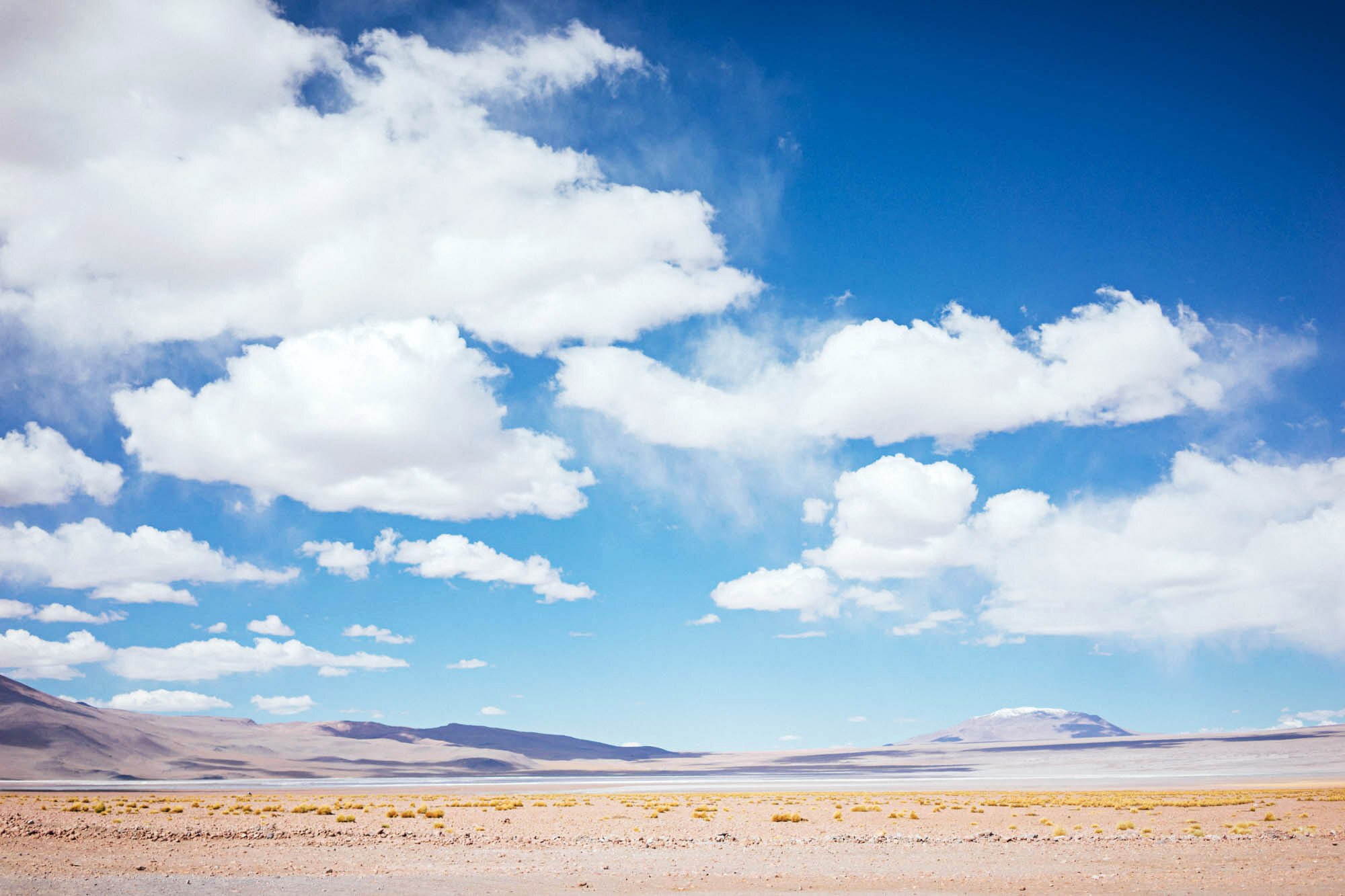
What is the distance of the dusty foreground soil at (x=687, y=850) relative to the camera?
2278 centimetres

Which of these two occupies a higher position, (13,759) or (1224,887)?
(1224,887)

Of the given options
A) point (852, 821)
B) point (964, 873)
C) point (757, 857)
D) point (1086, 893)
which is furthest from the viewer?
point (852, 821)

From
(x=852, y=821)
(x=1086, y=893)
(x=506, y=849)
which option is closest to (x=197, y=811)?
(x=506, y=849)

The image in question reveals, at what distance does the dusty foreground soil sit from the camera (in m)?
22.8

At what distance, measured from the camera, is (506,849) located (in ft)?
102

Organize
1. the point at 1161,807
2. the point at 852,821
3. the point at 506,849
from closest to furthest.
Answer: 1. the point at 506,849
2. the point at 852,821
3. the point at 1161,807

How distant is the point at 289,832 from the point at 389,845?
547cm

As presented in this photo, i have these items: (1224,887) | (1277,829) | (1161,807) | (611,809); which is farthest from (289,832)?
(1161,807)

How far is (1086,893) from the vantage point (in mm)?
21234

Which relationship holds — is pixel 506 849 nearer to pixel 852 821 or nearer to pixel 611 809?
pixel 852 821

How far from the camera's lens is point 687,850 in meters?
30.6

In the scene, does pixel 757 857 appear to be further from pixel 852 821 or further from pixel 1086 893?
pixel 852 821

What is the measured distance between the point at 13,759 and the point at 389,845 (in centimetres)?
20932

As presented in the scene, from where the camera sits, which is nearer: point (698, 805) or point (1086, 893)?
point (1086, 893)
